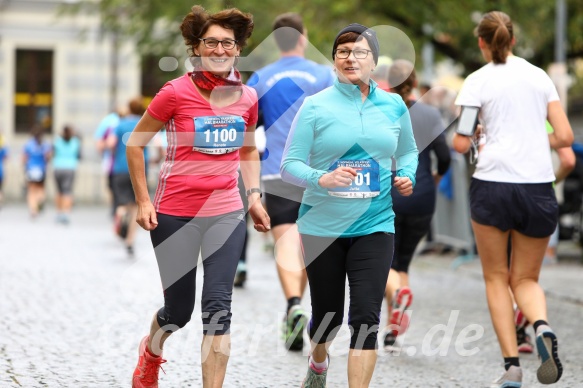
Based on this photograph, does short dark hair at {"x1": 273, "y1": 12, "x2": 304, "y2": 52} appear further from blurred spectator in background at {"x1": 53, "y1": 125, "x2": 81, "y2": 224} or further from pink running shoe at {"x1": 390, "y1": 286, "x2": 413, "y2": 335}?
blurred spectator in background at {"x1": 53, "y1": 125, "x2": 81, "y2": 224}

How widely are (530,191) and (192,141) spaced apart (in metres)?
1.93

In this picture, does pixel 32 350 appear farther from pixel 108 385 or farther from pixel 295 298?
pixel 295 298

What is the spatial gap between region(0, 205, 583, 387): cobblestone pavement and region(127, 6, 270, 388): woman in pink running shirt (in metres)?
1.01

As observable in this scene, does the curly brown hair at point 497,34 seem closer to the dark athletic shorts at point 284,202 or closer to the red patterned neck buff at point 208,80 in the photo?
the red patterned neck buff at point 208,80

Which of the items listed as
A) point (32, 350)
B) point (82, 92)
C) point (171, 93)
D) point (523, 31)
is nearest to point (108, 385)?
point (32, 350)

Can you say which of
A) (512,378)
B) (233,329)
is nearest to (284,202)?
(233,329)

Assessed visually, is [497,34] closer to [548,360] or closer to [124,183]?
[548,360]

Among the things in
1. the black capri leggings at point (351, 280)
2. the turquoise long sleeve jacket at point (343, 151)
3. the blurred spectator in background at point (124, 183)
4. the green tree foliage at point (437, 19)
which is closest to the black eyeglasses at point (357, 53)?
the turquoise long sleeve jacket at point (343, 151)

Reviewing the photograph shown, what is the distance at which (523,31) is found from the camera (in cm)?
1956

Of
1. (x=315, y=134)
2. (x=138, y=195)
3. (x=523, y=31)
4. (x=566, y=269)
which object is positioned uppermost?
(x=523, y=31)

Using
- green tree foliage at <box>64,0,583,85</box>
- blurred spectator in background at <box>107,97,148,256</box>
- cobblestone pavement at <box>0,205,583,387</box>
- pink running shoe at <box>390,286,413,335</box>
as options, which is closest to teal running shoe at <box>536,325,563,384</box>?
cobblestone pavement at <box>0,205,583,387</box>

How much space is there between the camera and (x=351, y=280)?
5.18 meters

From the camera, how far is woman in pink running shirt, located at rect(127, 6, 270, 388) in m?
5.25

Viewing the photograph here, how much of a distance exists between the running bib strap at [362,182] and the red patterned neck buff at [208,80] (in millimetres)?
673
